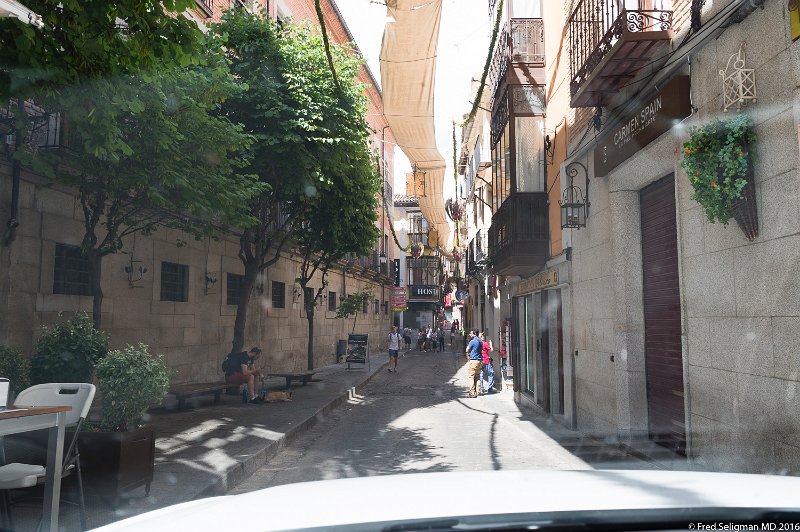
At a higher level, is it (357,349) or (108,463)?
(357,349)

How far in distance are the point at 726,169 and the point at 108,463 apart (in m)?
5.82

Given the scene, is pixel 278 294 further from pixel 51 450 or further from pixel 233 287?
pixel 51 450

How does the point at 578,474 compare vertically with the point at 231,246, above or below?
below

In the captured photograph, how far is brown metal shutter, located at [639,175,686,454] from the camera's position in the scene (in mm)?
7473

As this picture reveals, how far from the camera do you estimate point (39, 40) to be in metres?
Answer: 5.06

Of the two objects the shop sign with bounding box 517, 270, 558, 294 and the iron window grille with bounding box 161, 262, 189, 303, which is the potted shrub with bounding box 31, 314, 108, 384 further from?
the shop sign with bounding box 517, 270, 558, 294

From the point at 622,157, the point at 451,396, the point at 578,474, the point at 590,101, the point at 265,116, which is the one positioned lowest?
the point at 451,396

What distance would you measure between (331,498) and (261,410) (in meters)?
10.9

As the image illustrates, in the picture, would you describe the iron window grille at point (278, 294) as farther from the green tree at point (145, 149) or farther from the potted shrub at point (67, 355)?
the potted shrub at point (67, 355)

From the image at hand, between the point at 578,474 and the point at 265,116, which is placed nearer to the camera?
the point at 578,474

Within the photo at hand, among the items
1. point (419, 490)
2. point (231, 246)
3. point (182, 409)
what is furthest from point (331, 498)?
point (231, 246)

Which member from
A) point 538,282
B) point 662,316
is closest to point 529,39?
point 538,282

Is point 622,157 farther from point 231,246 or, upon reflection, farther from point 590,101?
point 231,246

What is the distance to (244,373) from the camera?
13188mm
